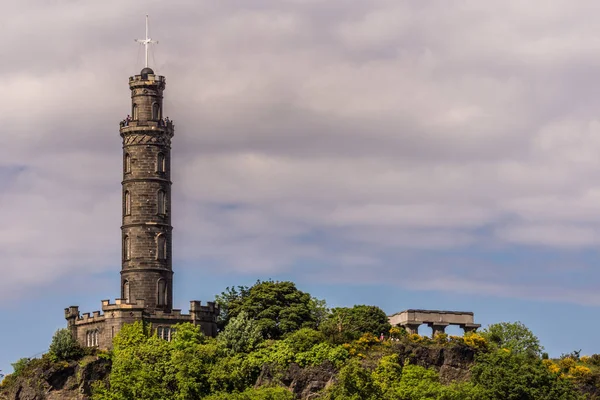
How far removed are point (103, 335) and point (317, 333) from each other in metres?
19.3

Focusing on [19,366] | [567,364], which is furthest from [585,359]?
[19,366]

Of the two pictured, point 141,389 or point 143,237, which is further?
point 143,237

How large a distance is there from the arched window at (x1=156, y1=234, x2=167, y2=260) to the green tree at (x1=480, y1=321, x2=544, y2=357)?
33011mm

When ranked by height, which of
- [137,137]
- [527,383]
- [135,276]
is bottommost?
[527,383]

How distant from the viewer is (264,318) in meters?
164

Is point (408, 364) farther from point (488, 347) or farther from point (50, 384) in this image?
point (50, 384)

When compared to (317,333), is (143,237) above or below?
above

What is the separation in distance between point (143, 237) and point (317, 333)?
738 inches

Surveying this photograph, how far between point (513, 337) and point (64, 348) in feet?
149

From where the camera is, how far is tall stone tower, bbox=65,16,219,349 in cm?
16375

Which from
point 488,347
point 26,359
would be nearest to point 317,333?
point 488,347

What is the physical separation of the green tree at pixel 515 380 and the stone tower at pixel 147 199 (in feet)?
98.3

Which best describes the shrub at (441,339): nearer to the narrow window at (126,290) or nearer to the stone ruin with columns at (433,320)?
the stone ruin with columns at (433,320)

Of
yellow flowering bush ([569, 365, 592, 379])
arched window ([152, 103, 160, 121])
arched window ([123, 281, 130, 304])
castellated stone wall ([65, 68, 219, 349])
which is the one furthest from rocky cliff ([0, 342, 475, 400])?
arched window ([152, 103, 160, 121])
